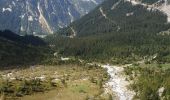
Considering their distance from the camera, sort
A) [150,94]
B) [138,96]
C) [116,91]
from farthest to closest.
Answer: [116,91] < [138,96] < [150,94]

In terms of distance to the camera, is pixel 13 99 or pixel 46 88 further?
pixel 46 88

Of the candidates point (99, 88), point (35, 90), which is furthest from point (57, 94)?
point (99, 88)

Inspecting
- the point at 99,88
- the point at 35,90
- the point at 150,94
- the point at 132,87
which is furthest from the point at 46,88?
the point at 150,94

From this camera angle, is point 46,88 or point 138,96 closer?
point 138,96

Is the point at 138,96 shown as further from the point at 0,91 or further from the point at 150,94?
the point at 0,91

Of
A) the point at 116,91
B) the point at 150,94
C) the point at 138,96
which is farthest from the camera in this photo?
the point at 116,91

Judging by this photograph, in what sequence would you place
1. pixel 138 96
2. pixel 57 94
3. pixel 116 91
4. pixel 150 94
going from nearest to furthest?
pixel 150 94
pixel 138 96
pixel 57 94
pixel 116 91

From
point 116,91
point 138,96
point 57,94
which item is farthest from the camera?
point 116,91

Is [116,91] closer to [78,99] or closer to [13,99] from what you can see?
[78,99]

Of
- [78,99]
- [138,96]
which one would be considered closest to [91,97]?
[78,99]
